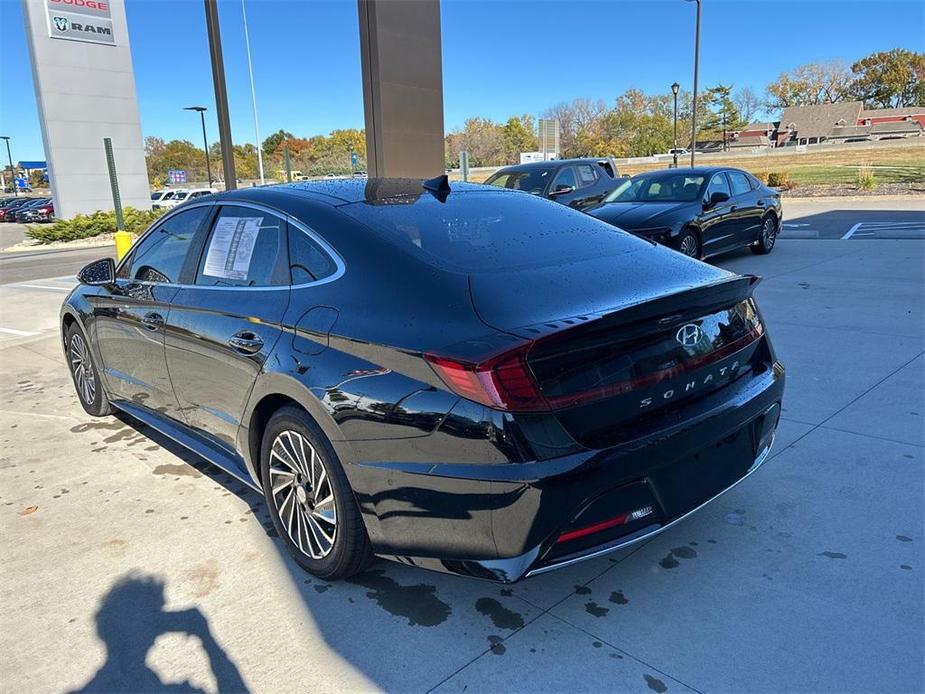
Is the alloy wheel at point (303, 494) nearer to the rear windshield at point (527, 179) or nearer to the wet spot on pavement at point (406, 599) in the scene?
the wet spot on pavement at point (406, 599)

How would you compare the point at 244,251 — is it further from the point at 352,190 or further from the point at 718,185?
the point at 718,185

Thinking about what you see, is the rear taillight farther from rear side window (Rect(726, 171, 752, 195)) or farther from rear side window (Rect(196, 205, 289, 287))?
rear side window (Rect(726, 171, 752, 195))

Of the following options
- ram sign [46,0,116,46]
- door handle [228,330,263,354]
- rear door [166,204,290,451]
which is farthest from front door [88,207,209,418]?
ram sign [46,0,116,46]

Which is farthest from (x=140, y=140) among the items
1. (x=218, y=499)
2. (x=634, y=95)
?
(x=634, y=95)

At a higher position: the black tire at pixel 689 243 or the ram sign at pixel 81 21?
the ram sign at pixel 81 21

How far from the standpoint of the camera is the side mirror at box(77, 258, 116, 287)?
441 centimetres

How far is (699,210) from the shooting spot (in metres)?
9.90

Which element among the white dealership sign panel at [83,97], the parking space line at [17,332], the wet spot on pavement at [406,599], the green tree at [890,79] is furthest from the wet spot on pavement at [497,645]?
the green tree at [890,79]

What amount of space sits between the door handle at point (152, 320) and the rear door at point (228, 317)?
0.43ft

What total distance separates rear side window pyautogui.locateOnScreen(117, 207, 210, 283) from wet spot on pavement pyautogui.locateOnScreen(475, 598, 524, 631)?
2337mm

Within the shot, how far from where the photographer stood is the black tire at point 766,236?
11414 millimetres

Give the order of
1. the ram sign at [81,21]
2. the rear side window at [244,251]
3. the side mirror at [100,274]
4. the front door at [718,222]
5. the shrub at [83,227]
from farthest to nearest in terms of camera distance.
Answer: the ram sign at [81,21] < the shrub at [83,227] < the front door at [718,222] < the side mirror at [100,274] < the rear side window at [244,251]

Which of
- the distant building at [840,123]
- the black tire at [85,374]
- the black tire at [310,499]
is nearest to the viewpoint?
the black tire at [310,499]

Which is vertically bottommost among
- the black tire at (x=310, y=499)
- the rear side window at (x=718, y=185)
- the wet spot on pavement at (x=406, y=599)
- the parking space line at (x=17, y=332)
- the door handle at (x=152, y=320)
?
the wet spot on pavement at (x=406, y=599)
